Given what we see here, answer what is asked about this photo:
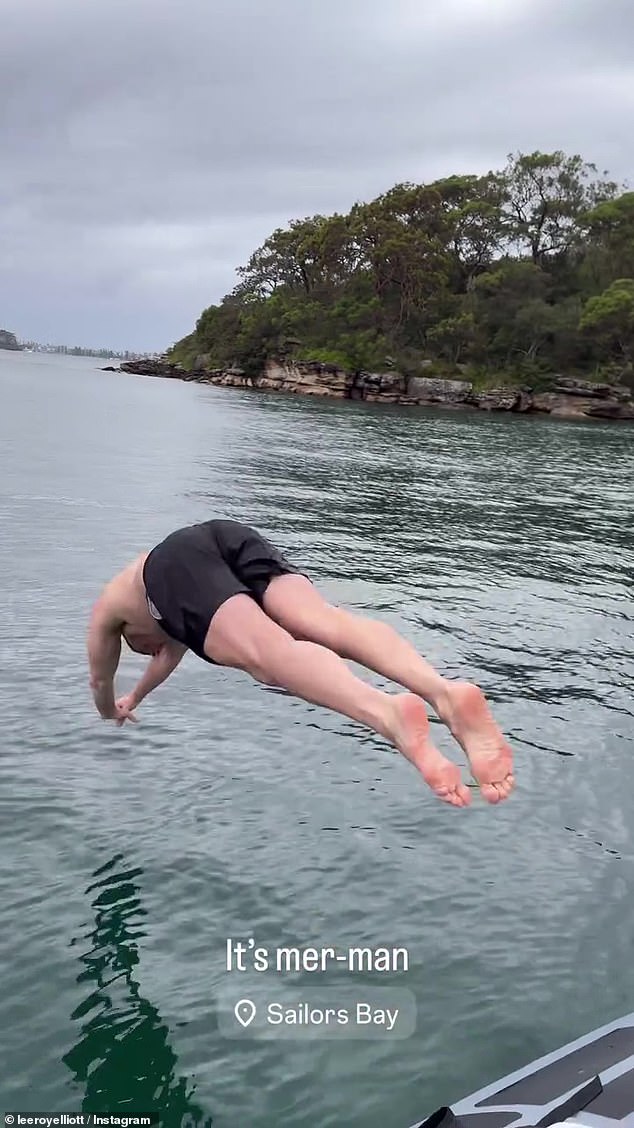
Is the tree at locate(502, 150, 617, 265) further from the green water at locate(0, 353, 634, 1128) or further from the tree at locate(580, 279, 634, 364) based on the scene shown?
the green water at locate(0, 353, 634, 1128)

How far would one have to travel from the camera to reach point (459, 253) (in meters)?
86.1

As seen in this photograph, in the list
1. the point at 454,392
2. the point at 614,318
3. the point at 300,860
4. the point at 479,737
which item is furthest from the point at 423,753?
the point at 614,318

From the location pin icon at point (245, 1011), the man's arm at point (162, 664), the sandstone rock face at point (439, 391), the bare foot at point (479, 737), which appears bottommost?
the location pin icon at point (245, 1011)

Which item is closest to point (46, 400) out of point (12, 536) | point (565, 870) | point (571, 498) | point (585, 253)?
point (571, 498)

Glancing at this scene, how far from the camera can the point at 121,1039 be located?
14.4ft

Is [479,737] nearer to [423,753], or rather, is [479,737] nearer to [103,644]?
[423,753]

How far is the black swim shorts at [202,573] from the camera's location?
15.3 ft

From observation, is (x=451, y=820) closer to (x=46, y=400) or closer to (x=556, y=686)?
(x=556, y=686)

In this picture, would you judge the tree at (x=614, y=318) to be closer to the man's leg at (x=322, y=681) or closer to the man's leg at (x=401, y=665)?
the man's leg at (x=401, y=665)

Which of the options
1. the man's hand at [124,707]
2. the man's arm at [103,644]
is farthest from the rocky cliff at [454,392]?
the man's arm at [103,644]

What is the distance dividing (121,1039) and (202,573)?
221cm

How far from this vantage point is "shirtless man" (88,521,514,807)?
159 inches

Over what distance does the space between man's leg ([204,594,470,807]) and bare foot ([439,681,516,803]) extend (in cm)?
18

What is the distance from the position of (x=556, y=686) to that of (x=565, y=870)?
3638mm
